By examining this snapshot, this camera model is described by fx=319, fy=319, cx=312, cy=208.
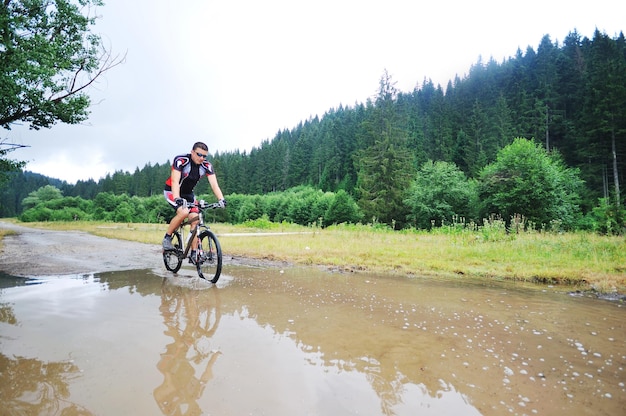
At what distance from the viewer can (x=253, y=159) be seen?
371ft

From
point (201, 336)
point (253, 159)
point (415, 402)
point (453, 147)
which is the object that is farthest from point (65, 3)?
point (253, 159)

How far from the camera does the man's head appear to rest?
597cm

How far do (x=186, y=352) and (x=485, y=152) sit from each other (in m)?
64.2

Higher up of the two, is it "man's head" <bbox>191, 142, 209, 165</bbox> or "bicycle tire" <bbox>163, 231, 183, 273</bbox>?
"man's head" <bbox>191, 142, 209, 165</bbox>

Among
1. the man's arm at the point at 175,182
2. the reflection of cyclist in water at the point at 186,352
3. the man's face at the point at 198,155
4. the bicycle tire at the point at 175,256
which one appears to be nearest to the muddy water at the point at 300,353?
the reflection of cyclist in water at the point at 186,352

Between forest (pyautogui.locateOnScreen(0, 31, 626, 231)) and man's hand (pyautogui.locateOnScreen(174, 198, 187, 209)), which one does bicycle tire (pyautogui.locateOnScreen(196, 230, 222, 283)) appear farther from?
forest (pyautogui.locateOnScreen(0, 31, 626, 231))

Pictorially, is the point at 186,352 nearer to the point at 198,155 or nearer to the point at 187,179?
the point at 187,179

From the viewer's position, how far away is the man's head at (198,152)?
5969mm

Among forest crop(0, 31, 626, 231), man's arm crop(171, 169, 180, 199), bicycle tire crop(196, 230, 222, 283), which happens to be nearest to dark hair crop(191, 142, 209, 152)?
man's arm crop(171, 169, 180, 199)

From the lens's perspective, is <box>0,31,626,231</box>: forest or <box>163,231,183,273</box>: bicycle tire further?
<box>0,31,626,231</box>: forest

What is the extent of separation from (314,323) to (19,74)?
1067cm

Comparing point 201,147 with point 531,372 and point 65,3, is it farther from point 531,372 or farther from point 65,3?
point 65,3

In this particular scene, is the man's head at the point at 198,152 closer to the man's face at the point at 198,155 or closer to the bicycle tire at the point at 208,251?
the man's face at the point at 198,155

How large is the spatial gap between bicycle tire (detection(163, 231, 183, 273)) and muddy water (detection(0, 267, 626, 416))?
4.46 ft
